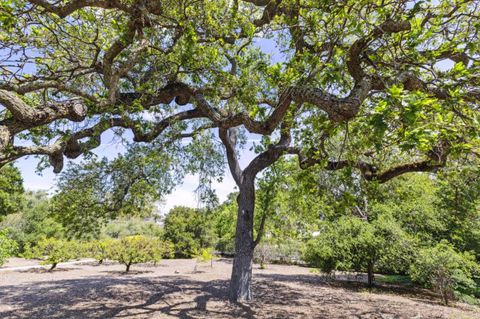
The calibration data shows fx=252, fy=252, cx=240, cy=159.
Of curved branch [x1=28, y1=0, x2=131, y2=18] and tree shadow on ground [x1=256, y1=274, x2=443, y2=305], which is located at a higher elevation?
curved branch [x1=28, y1=0, x2=131, y2=18]

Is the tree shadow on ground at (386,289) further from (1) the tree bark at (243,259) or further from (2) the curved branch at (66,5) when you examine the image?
(2) the curved branch at (66,5)

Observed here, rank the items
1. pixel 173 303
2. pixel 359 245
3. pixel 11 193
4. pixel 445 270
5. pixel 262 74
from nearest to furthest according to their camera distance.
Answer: pixel 262 74 < pixel 173 303 < pixel 445 270 < pixel 359 245 < pixel 11 193

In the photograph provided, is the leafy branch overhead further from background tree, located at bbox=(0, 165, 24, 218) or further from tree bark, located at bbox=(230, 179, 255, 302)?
background tree, located at bbox=(0, 165, 24, 218)

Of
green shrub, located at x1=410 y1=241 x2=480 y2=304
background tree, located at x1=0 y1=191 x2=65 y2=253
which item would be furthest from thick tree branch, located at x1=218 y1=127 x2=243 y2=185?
background tree, located at x1=0 y1=191 x2=65 y2=253

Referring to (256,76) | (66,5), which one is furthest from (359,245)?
(66,5)

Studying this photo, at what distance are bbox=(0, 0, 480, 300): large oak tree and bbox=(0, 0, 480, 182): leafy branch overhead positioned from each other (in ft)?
0.08

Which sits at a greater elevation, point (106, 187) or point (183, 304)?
point (106, 187)

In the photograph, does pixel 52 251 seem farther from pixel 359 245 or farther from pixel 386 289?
pixel 386 289

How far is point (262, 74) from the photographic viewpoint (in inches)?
198

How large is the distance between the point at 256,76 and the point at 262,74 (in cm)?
27

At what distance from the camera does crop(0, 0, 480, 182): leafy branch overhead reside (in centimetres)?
328

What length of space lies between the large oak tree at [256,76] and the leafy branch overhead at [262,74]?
0.02 m

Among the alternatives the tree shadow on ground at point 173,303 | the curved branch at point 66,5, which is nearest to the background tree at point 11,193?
the tree shadow on ground at point 173,303

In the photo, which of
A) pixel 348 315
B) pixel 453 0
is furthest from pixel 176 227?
pixel 453 0
